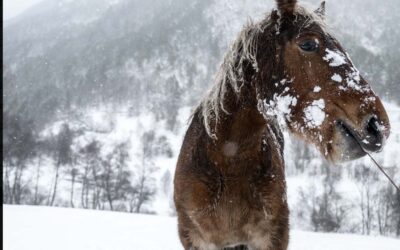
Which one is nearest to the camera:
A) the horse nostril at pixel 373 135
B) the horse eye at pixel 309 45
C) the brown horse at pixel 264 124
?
the horse nostril at pixel 373 135

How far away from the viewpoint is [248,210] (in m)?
3.69

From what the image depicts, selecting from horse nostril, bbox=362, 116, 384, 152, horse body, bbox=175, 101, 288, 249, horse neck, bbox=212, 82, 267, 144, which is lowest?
horse body, bbox=175, 101, 288, 249

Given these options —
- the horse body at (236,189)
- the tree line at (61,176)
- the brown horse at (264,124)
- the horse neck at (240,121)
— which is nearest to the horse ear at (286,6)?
the brown horse at (264,124)

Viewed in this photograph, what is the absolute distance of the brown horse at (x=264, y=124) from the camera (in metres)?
2.86

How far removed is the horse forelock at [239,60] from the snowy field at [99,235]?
12.0 m

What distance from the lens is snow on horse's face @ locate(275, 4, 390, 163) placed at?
8.84 ft

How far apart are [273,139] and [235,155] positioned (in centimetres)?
80

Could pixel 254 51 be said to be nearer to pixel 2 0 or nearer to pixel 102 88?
pixel 2 0

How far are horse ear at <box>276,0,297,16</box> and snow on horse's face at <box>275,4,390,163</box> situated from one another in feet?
0.20

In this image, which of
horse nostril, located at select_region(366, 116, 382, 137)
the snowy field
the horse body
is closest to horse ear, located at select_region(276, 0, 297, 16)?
the horse body

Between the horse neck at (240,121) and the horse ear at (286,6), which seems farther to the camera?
the horse neck at (240,121)

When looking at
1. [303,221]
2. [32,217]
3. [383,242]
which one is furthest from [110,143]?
[383,242]

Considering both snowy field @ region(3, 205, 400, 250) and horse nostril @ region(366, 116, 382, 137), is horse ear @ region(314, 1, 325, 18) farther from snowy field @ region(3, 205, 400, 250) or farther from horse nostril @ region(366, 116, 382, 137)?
snowy field @ region(3, 205, 400, 250)

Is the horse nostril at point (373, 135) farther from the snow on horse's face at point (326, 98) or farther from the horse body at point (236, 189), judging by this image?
the horse body at point (236, 189)
